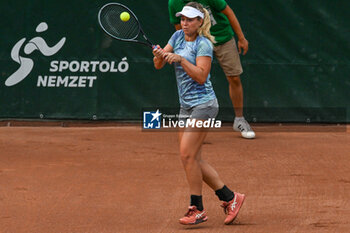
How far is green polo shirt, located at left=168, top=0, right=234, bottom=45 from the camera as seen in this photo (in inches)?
330

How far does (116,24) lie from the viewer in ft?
22.0

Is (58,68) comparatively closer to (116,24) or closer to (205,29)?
(116,24)

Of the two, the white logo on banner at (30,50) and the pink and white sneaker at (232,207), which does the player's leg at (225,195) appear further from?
the white logo on banner at (30,50)

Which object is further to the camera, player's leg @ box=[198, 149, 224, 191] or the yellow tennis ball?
the yellow tennis ball

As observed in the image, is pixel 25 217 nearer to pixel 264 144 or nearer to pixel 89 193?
pixel 89 193

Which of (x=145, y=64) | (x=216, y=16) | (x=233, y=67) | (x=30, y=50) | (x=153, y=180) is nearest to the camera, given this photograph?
(x=153, y=180)

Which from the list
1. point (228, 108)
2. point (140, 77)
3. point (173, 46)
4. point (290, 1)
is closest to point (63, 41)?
point (140, 77)

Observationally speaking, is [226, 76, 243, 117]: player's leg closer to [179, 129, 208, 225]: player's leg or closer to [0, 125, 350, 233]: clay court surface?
[0, 125, 350, 233]: clay court surface

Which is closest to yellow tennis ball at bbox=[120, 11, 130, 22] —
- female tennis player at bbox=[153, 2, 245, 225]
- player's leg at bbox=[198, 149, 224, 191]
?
female tennis player at bbox=[153, 2, 245, 225]

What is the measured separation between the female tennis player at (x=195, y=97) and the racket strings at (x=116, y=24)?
0.97 meters

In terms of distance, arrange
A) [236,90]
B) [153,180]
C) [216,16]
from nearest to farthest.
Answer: [153,180], [216,16], [236,90]

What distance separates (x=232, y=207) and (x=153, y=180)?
1561 mm

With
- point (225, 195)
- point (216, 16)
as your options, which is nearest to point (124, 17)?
point (225, 195)

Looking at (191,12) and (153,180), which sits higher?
(191,12)
